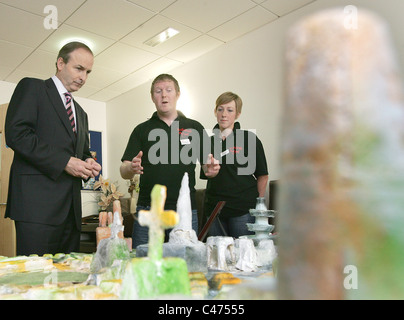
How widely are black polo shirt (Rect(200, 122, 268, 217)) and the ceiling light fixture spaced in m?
2.19

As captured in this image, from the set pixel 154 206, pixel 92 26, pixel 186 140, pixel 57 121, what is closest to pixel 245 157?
pixel 186 140

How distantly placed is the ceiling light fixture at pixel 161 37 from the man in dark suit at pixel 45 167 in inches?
99.6

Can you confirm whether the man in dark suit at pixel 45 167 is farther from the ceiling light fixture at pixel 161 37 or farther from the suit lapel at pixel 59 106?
the ceiling light fixture at pixel 161 37

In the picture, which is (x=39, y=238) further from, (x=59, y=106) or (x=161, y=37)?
(x=161, y=37)

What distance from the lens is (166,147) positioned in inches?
68.0

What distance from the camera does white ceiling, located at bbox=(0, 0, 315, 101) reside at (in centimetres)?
333

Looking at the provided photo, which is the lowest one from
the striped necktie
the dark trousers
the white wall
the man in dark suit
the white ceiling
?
the dark trousers

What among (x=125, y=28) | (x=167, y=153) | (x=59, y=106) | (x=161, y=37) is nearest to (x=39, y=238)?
(x=59, y=106)

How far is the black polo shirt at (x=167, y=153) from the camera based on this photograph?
1.65 meters

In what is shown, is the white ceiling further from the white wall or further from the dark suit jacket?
the dark suit jacket

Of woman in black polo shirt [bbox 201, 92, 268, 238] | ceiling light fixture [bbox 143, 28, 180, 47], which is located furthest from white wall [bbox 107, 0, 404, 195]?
woman in black polo shirt [bbox 201, 92, 268, 238]

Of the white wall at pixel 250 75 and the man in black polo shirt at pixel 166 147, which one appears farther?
the white wall at pixel 250 75

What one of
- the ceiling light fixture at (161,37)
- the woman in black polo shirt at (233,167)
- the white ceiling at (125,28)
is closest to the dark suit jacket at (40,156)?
the woman in black polo shirt at (233,167)
